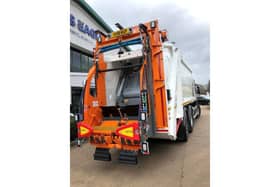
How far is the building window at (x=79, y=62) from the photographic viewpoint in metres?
8.58

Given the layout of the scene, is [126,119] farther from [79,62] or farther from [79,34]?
[79,34]

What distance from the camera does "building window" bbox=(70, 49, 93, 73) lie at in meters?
8.58

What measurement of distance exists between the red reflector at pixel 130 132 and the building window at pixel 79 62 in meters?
6.85

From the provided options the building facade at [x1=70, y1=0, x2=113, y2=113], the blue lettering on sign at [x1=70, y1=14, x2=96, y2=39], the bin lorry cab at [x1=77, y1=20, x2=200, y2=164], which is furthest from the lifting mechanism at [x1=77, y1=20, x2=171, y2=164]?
the blue lettering on sign at [x1=70, y1=14, x2=96, y2=39]

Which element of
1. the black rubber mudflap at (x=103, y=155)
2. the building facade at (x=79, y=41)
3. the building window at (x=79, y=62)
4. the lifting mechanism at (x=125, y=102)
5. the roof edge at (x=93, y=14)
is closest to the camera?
the lifting mechanism at (x=125, y=102)

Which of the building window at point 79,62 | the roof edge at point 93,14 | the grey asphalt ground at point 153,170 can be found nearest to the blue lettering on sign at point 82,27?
the roof edge at point 93,14

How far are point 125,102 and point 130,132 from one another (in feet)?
5.00

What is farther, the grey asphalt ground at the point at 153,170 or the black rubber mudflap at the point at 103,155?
the black rubber mudflap at the point at 103,155

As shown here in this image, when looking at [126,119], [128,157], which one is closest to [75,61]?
[126,119]

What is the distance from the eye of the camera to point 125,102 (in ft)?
13.3

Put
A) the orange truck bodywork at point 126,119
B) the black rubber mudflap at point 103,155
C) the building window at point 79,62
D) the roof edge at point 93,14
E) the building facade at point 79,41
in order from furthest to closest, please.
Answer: the roof edge at point 93,14, the building window at point 79,62, the building facade at point 79,41, the black rubber mudflap at point 103,155, the orange truck bodywork at point 126,119

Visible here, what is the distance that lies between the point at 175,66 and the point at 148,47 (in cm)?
119

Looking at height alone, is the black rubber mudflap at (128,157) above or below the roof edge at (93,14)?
below

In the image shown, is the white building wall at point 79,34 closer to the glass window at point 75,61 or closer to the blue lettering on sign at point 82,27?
the blue lettering on sign at point 82,27
